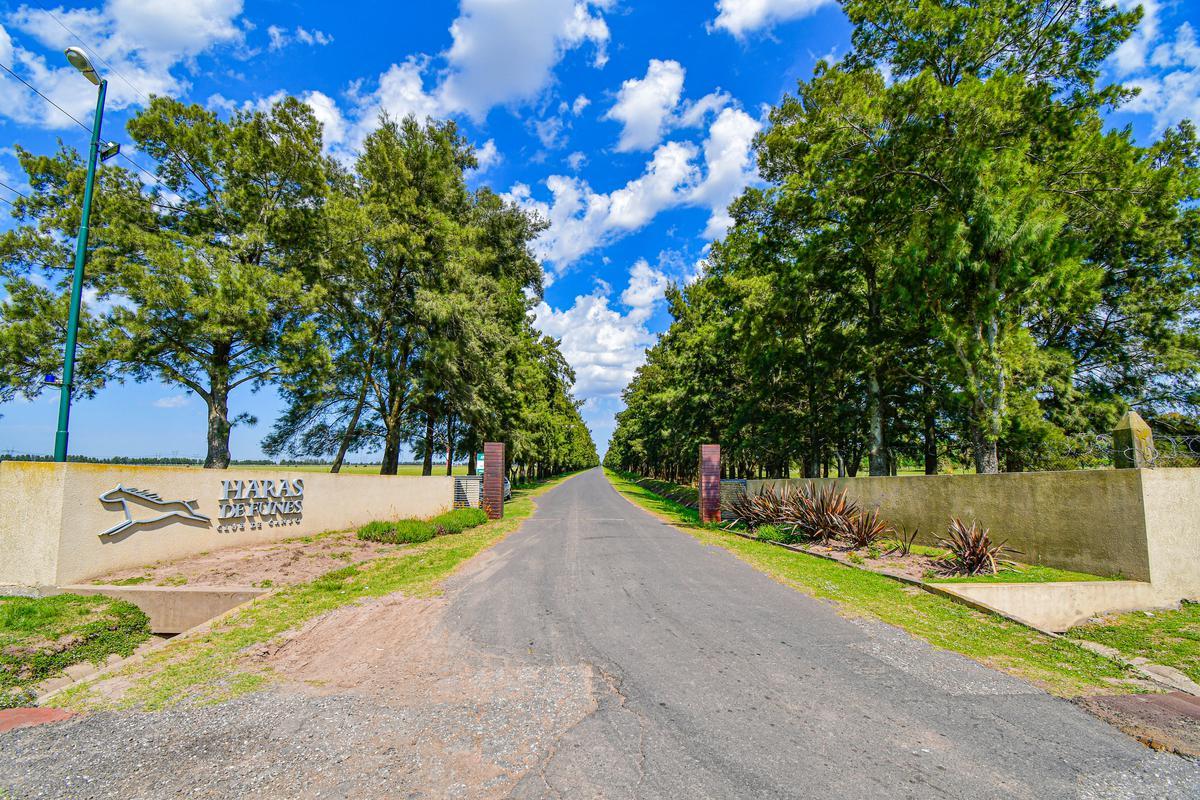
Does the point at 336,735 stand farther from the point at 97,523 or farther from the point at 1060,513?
the point at 1060,513

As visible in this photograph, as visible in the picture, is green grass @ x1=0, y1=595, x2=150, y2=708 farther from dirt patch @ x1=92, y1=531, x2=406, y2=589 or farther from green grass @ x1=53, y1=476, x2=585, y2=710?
dirt patch @ x1=92, y1=531, x2=406, y2=589

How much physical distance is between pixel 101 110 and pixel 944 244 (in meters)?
17.5

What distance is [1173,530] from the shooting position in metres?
7.37

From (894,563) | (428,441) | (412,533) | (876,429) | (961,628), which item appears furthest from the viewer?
(428,441)

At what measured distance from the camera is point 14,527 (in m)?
7.01

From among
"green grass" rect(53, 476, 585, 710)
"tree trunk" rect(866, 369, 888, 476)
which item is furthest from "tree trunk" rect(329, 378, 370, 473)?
"tree trunk" rect(866, 369, 888, 476)

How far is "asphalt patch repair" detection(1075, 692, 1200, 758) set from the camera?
3752 millimetres

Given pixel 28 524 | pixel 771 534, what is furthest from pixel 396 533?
pixel 771 534

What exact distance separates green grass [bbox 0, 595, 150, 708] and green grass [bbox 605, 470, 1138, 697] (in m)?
8.72

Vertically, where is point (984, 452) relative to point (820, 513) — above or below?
above

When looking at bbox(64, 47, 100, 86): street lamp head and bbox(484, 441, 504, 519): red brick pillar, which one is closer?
bbox(64, 47, 100, 86): street lamp head

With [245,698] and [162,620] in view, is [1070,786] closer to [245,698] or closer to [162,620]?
[245,698]

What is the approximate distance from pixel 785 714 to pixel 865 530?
8.88m

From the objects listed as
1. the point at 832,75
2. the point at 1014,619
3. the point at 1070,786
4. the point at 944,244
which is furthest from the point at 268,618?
the point at 832,75
